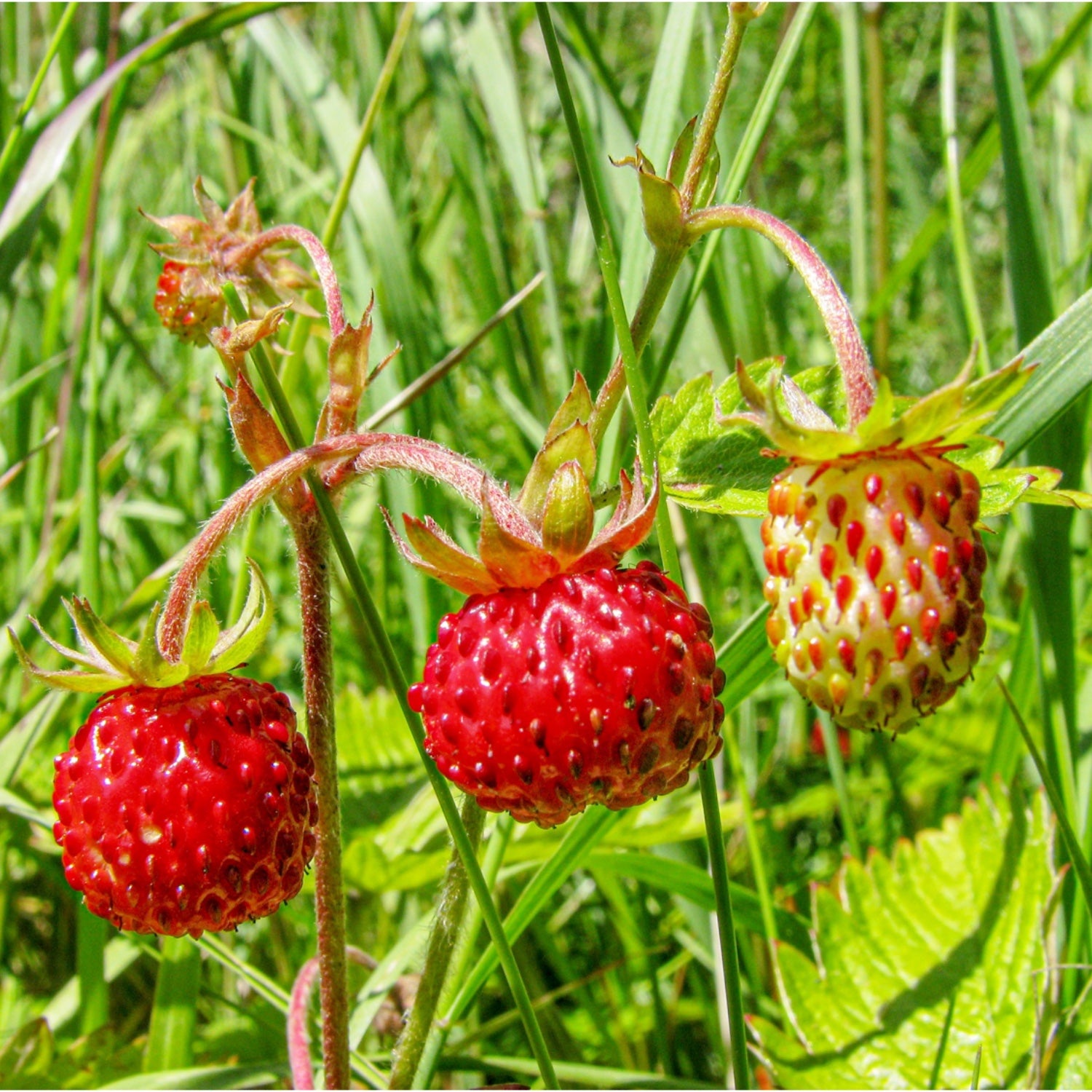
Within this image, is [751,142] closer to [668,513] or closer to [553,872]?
[668,513]

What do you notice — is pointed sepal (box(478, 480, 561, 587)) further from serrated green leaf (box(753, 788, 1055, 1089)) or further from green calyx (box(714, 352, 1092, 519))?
serrated green leaf (box(753, 788, 1055, 1089))

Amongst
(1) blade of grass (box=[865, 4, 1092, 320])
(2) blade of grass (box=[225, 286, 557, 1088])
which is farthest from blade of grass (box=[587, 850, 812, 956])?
(1) blade of grass (box=[865, 4, 1092, 320])

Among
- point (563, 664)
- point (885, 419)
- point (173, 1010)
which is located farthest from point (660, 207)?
point (173, 1010)

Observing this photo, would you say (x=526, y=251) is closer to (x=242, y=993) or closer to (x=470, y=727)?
(x=242, y=993)

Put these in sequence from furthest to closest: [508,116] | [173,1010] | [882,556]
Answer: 1. [508,116]
2. [173,1010]
3. [882,556]

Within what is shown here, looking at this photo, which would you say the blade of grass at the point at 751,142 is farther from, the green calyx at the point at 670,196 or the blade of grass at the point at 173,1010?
the blade of grass at the point at 173,1010

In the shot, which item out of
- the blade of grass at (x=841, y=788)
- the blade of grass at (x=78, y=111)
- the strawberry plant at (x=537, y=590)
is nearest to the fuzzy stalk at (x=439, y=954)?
the strawberry plant at (x=537, y=590)
